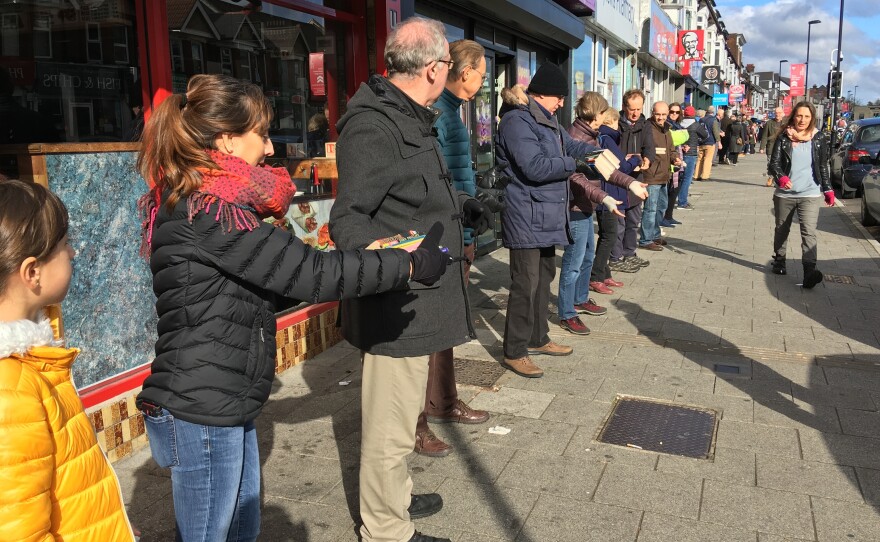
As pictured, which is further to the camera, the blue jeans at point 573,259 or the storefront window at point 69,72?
the blue jeans at point 573,259

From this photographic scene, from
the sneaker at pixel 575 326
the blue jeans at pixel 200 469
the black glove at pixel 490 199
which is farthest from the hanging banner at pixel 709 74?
the blue jeans at pixel 200 469

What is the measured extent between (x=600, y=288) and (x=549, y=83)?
9.76 ft

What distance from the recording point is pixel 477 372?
5.11 metres

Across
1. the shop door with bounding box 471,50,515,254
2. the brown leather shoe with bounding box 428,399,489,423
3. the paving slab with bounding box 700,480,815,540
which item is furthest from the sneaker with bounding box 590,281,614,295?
the paving slab with bounding box 700,480,815,540

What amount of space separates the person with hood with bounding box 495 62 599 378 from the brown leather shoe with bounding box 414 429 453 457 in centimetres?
128

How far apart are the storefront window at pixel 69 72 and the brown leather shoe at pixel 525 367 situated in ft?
9.04

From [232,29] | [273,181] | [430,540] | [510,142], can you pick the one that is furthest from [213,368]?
[232,29]

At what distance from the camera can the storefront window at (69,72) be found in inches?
141

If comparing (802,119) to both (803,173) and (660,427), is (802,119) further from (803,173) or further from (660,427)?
(660,427)

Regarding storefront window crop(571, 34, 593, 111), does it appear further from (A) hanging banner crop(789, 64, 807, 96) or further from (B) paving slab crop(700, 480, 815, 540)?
(A) hanging banner crop(789, 64, 807, 96)

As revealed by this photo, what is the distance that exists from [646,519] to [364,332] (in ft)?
4.90

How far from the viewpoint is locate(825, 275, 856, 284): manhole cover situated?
794 centimetres

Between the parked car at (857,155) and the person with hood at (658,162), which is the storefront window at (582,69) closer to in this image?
the person with hood at (658,162)

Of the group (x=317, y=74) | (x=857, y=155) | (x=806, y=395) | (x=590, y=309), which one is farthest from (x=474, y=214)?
(x=857, y=155)
